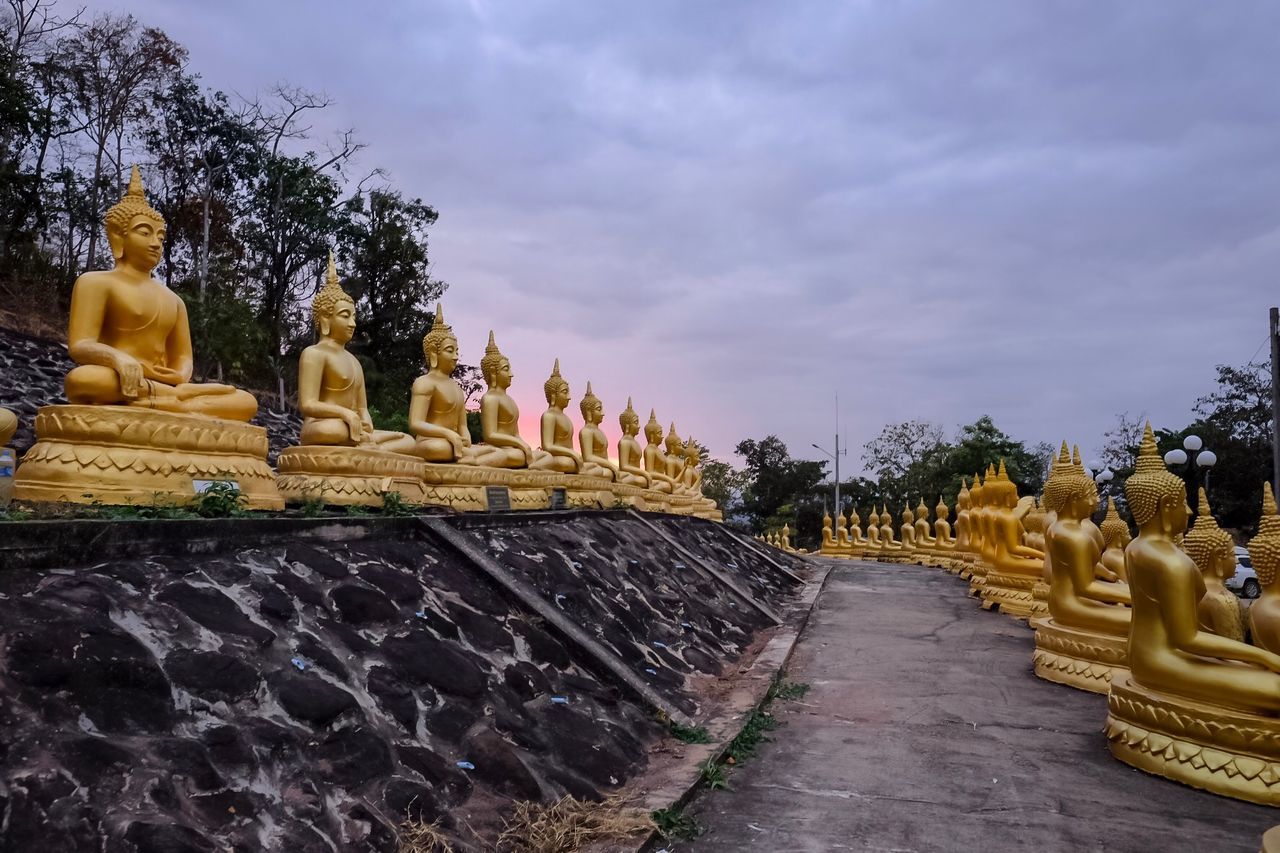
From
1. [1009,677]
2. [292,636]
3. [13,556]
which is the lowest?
[1009,677]

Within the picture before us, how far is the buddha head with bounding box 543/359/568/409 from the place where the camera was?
14.5 metres

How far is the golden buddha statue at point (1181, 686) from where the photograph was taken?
5.07m

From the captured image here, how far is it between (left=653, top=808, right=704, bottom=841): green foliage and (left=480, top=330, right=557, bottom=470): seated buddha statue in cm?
673

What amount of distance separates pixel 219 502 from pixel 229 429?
4.17ft

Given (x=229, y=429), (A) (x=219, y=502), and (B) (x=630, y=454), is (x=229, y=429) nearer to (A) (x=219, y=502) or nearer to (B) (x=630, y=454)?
(A) (x=219, y=502)

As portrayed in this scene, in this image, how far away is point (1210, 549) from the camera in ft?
21.7

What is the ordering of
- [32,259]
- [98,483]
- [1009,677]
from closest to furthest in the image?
[98,483]
[1009,677]
[32,259]

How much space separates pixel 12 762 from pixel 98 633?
74 centimetres

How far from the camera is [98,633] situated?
139 inches

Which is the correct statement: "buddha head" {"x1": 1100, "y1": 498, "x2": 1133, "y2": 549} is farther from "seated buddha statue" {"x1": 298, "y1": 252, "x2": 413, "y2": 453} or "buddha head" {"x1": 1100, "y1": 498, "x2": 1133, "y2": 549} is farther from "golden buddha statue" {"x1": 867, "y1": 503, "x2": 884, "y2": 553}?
"golden buddha statue" {"x1": 867, "y1": 503, "x2": 884, "y2": 553}

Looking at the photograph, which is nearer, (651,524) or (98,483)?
(98,483)

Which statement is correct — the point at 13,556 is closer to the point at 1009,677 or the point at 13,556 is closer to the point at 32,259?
the point at 1009,677

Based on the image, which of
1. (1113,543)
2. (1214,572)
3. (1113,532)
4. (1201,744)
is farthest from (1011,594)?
(1201,744)

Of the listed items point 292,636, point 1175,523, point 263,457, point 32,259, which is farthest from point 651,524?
point 32,259
